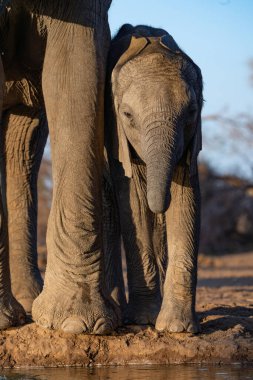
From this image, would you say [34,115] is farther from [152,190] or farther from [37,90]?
[152,190]

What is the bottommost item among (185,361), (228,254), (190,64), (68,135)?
(228,254)

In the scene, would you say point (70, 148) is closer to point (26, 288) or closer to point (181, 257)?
point (181, 257)

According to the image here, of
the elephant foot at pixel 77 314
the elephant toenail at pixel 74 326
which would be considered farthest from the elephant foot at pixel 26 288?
the elephant toenail at pixel 74 326

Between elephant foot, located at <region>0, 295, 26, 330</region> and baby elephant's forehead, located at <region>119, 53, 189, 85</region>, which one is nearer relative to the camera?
baby elephant's forehead, located at <region>119, 53, 189, 85</region>

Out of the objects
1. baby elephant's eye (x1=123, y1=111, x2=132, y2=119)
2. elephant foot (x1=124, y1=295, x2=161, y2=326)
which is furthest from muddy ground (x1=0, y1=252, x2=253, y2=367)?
baby elephant's eye (x1=123, y1=111, x2=132, y2=119)

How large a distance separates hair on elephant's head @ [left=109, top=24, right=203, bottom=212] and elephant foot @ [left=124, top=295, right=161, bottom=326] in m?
0.80

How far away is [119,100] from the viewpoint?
7.14 meters

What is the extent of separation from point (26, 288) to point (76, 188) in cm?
191

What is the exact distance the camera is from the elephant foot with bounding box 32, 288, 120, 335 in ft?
22.7

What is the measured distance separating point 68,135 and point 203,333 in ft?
4.66

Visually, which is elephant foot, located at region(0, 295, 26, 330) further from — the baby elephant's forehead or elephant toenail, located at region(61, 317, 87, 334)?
the baby elephant's forehead

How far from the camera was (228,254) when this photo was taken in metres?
A: 19.4

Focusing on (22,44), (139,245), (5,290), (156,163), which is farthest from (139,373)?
(22,44)

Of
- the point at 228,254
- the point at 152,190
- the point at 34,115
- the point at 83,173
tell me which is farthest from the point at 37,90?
the point at 228,254
